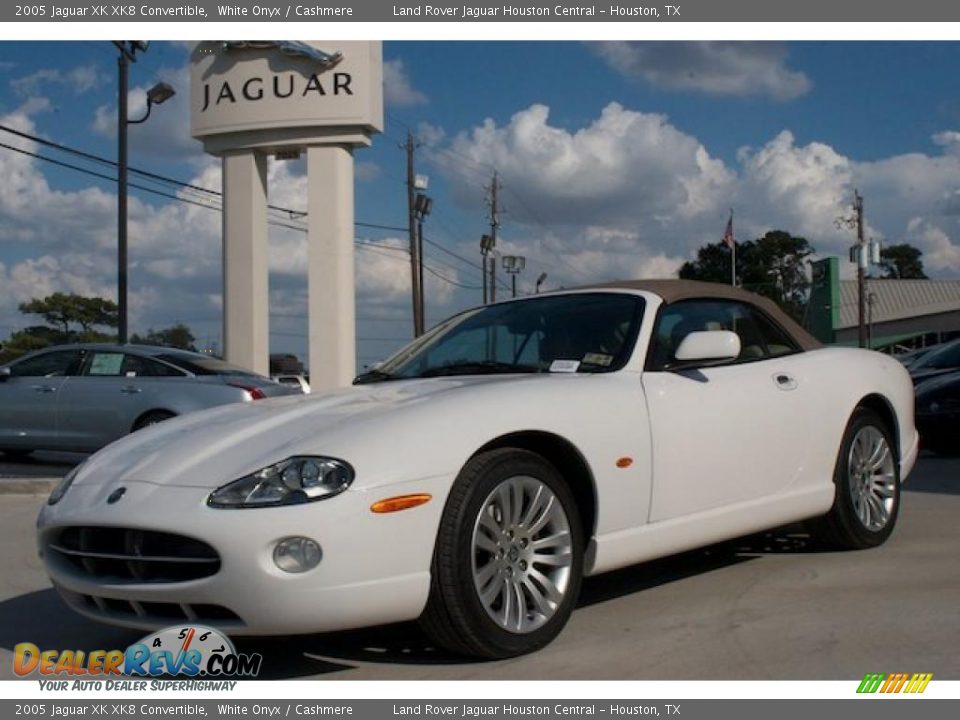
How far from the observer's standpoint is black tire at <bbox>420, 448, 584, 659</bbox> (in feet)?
12.2

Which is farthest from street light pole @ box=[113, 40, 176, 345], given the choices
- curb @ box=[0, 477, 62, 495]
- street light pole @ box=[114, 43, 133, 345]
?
curb @ box=[0, 477, 62, 495]

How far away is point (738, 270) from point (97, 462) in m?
56.5

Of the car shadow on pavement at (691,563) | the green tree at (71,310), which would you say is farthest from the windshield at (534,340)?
the green tree at (71,310)

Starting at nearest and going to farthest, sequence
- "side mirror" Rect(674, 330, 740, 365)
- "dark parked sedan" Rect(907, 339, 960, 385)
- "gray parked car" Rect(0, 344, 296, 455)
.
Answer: "side mirror" Rect(674, 330, 740, 365) → "gray parked car" Rect(0, 344, 296, 455) → "dark parked sedan" Rect(907, 339, 960, 385)

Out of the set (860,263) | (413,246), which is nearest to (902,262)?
(860,263)

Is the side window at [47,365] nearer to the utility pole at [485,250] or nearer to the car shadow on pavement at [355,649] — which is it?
the car shadow on pavement at [355,649]

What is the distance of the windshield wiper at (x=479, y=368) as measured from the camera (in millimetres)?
4832

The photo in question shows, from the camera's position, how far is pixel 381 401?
425 cm

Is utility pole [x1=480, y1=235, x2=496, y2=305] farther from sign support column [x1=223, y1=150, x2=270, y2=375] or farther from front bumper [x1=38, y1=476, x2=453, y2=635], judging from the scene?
front bumper [x1=38, y1=476, x2=453, y2=635]

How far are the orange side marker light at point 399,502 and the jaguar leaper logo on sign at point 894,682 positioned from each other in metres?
1.59

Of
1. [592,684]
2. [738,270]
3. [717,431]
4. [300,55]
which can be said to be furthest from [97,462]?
[738,270]

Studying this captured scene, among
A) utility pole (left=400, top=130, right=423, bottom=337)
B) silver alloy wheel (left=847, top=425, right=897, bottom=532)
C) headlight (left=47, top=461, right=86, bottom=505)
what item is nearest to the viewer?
headlight (left=47, top=461, right=86, bottom=505)

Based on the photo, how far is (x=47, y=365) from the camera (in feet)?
39.3
